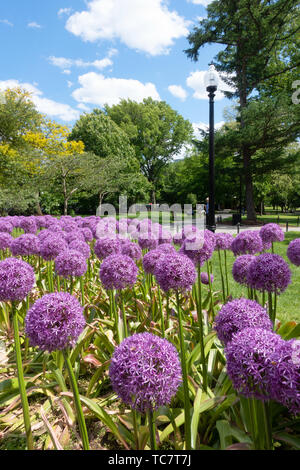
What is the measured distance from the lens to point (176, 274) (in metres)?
2.30

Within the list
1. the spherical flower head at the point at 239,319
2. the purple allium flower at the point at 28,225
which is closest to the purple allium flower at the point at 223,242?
the spherical flower head at the point at 239,319

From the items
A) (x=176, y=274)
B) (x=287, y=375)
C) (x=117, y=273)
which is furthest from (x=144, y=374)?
(x=117, y=273)

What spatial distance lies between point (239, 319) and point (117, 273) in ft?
4.40

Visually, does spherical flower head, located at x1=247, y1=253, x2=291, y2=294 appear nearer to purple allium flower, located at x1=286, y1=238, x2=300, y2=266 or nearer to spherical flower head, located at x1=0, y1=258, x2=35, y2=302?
purple allium flower, located at x1=286, y1=238, x2=300, y2=266

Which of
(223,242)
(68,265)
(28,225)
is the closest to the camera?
(68,265)

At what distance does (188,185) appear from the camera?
4138cm

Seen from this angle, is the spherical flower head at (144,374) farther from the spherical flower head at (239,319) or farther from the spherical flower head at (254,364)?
the spherical flower head at (239,319)

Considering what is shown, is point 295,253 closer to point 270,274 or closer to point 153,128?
point 270,274

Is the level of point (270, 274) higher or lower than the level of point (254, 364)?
Result: higher

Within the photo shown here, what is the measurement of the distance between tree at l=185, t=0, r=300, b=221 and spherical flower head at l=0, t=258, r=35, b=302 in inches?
805

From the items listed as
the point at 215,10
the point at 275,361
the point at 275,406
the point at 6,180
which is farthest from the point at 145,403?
the point at 215,10

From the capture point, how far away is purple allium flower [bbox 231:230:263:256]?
3.80 m

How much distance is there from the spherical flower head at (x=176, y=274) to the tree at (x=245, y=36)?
19999 millimetres

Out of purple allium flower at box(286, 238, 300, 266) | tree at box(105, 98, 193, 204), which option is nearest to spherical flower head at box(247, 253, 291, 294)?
purple allium flower at box(286, 238, 300, 266)
